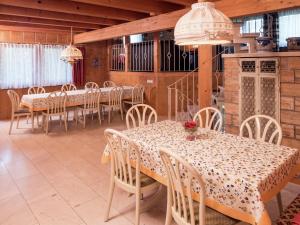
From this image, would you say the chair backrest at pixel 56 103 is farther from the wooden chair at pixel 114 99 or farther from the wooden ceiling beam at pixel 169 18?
the wooden ceiling beam at pixel 169 18

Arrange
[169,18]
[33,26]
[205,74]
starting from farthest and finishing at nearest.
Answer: [33,26] < [169,18] < [205,74]

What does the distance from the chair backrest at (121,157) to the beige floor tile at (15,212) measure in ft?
2.95

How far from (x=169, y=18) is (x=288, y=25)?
12.5 feet

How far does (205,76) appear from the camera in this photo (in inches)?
156

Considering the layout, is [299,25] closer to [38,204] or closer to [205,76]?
[205,76]

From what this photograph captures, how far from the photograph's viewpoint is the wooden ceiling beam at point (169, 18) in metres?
3.25

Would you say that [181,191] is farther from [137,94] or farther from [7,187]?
[137,94]

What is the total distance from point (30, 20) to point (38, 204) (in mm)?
4602

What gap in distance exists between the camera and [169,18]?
→ 4922 mm

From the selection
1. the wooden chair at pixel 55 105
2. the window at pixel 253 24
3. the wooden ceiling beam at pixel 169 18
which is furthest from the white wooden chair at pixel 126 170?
the window at pixel 253 24

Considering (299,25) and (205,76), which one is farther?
(299,25)

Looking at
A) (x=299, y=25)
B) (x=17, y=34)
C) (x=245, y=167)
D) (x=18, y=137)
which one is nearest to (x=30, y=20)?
(x=17, y=34)

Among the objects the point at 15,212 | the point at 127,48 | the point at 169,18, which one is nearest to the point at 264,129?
the point at 15,212

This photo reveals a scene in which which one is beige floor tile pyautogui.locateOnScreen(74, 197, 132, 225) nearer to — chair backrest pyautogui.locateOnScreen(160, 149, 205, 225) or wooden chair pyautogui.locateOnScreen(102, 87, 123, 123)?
chair backrest pyautogui.locateOnScreen(160, 149, 205, 225)
